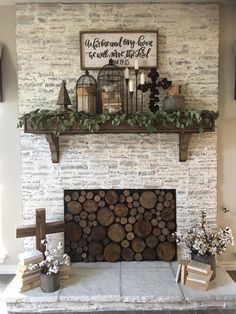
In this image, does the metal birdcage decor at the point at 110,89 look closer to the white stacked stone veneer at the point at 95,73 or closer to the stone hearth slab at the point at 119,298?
the white stacked stone veneer at the point at 95,73

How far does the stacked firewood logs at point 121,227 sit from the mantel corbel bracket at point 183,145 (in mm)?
434

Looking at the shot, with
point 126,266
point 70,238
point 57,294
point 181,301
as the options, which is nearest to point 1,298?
point 57,294

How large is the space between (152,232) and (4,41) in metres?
2.57

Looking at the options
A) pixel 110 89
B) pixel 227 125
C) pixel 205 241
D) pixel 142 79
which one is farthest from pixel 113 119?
pixel 205 241

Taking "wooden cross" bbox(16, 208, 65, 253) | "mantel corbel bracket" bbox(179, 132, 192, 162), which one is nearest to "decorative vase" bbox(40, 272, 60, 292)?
"wooden cross" bbox(16, 208, 65, 253)

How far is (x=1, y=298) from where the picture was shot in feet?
9.33

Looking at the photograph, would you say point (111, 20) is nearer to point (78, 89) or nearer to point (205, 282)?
point (78, 89)

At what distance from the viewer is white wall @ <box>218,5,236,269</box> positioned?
3.54 metres

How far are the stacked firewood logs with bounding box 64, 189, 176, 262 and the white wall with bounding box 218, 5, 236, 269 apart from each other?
609 millimetres

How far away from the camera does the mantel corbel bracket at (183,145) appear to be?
Answer: 10.9 ft

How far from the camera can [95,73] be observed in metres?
3.49

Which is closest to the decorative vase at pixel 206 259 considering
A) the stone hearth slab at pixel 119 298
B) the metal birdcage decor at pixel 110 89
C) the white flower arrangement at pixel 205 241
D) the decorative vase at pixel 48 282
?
the white flower arrangement at pixel 205 241

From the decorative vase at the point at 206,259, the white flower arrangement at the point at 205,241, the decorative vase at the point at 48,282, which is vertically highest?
the white flower arrangement at the point at 205,241

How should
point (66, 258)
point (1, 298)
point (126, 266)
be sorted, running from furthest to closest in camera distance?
point (126, 266)
point (66, 258)
point (1, 298)
